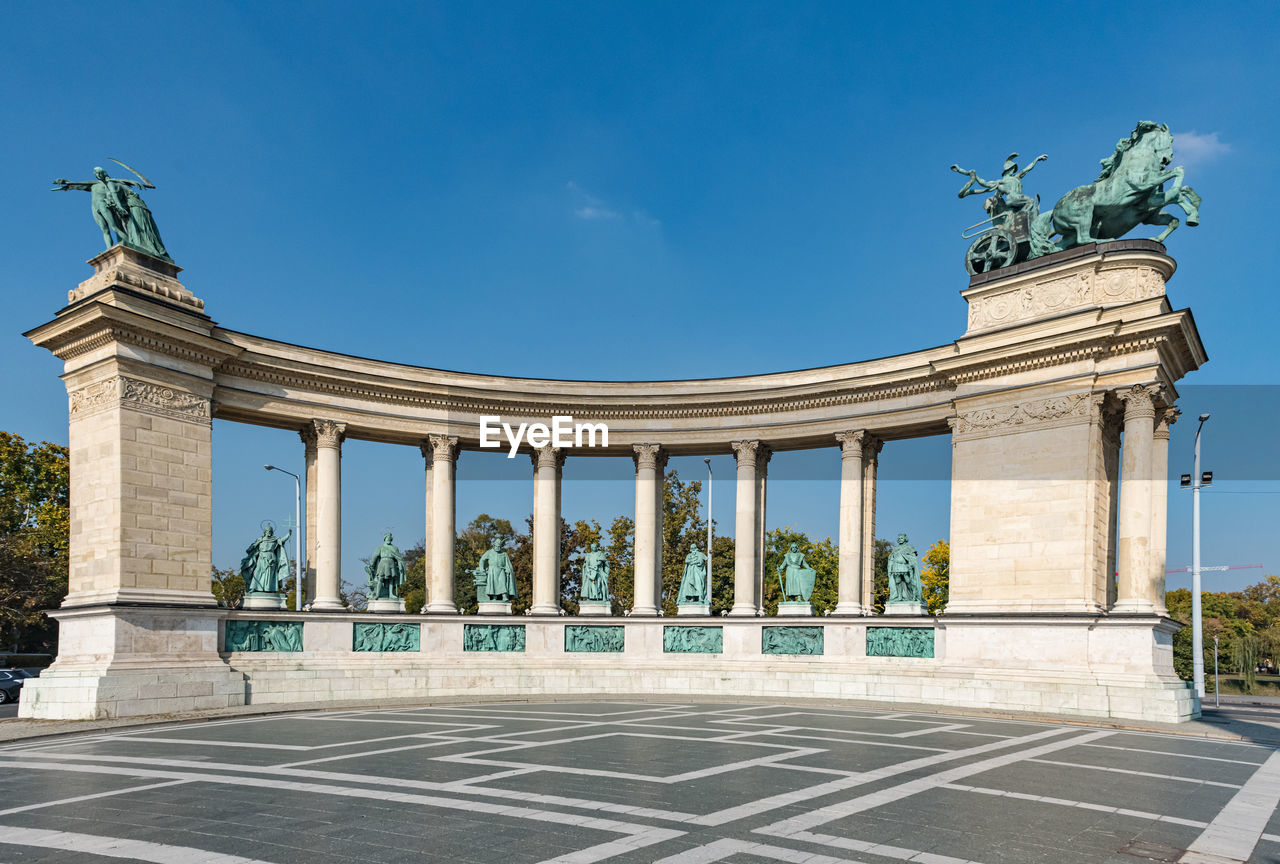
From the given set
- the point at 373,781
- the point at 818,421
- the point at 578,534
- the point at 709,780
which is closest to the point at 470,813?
the point at 373,781

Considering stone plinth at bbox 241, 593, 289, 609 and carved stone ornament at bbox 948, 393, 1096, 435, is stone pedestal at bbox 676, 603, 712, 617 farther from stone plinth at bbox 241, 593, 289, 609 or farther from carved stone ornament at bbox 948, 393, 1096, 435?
stone plinth at bbox 241, 593, 289, 609

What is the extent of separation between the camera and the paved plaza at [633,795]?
37.1 ft

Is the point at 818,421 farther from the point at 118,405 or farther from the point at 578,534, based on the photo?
the point at 578,534

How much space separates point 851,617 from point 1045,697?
25.6ft

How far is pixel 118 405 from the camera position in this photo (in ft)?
97.6

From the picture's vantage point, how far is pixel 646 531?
132 feet

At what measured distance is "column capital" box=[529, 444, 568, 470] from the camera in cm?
4062

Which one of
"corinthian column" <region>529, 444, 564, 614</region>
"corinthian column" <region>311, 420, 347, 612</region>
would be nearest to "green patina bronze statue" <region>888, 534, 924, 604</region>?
"corinthian column" <region>529, 444, 564, 614</region>

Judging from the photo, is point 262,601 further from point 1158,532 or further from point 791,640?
point 1158,532

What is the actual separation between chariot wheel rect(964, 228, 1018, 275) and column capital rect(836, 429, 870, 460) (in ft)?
23.9

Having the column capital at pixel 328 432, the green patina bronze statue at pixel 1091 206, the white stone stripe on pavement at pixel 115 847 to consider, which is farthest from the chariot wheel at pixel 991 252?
the white stone stripe on pavement at pixel 115 847

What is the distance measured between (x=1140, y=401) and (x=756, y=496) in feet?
48.9

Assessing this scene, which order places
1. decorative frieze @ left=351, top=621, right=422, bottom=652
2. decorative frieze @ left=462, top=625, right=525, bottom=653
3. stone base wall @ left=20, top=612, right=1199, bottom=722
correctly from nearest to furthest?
1. stone base wall @ left=20, top=612, right=1199, bottom=722
2. decorative frieze @ left=351, top=621, right=422, bottom=652
3. decorative frieze @ left=462, top=625, right=525, bottom=653

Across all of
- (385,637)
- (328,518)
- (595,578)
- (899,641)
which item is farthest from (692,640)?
(328,518)
